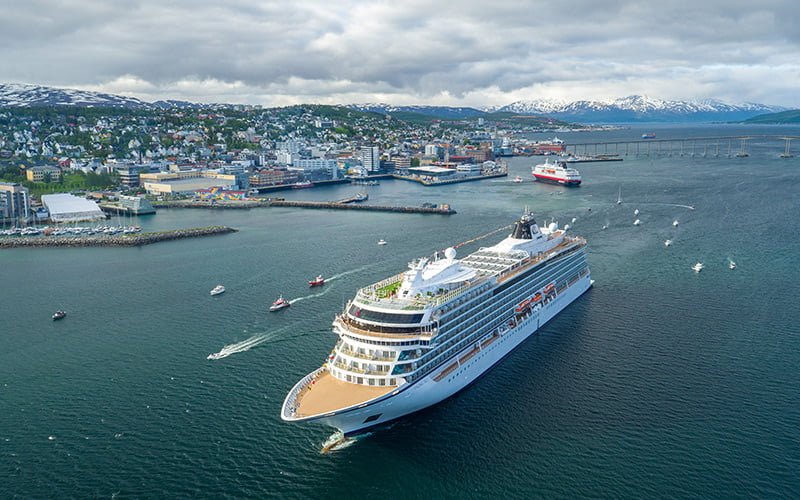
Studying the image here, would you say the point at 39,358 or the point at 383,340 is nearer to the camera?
the point at 383,340

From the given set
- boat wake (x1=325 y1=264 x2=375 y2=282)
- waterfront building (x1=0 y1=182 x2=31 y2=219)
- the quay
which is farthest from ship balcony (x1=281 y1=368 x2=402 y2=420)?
the quay

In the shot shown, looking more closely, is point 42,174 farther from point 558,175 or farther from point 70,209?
point 558,175

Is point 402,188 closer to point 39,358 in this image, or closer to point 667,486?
point 39,358

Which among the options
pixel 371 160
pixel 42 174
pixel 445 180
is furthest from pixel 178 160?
pixel 445 180

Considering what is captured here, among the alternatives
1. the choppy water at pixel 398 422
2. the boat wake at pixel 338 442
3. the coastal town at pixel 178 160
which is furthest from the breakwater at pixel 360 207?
the boat wake at pixel 338 442

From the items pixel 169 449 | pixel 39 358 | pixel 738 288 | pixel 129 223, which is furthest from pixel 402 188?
pixel 169 449
